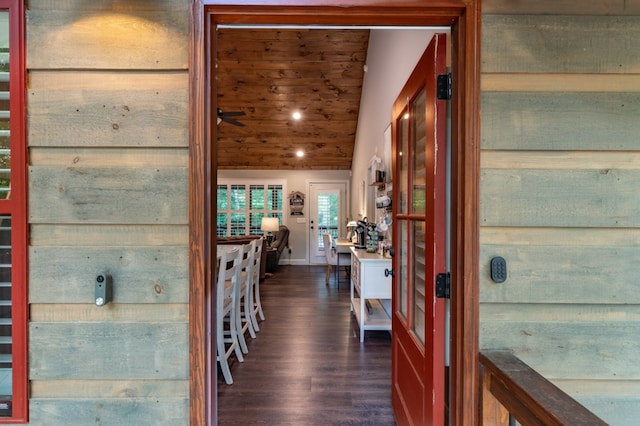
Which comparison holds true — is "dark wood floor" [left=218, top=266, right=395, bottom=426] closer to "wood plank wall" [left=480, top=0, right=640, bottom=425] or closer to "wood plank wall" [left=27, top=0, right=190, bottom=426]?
"wood plank wall" [left=27, top=0, right=190, bottom=426]

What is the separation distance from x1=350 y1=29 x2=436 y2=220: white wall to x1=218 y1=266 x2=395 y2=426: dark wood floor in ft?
7.42

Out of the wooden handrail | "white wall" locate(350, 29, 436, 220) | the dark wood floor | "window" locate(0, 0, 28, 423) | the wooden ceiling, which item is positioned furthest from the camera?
the wooden ceiling

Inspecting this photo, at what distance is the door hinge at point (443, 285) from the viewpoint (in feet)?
3.85

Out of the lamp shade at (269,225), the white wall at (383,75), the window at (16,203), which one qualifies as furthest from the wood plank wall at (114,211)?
the lamp shade at (269,225)

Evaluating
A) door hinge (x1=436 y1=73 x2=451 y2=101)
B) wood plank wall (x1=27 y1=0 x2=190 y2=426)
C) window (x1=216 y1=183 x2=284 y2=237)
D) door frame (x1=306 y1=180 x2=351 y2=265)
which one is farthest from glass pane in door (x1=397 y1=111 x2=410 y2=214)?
window (x1=216 y1=183 x2=284 y2=237)

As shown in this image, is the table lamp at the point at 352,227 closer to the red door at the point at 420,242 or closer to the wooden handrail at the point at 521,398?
the red door at the point at 420,242

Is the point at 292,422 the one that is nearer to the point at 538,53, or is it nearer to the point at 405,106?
the point at 405,106

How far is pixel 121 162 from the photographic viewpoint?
1093 millimetres

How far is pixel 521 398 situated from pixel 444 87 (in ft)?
3.54

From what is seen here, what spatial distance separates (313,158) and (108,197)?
680cm

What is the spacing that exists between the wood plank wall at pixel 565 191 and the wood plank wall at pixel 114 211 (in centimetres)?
111

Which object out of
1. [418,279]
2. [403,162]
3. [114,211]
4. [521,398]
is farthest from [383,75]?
[521,398]

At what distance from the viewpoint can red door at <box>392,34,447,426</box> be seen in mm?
1219

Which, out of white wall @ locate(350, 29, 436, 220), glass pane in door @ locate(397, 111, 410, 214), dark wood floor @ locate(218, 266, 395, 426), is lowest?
dark wood floor @ locate(218, 266, 395, 426)
